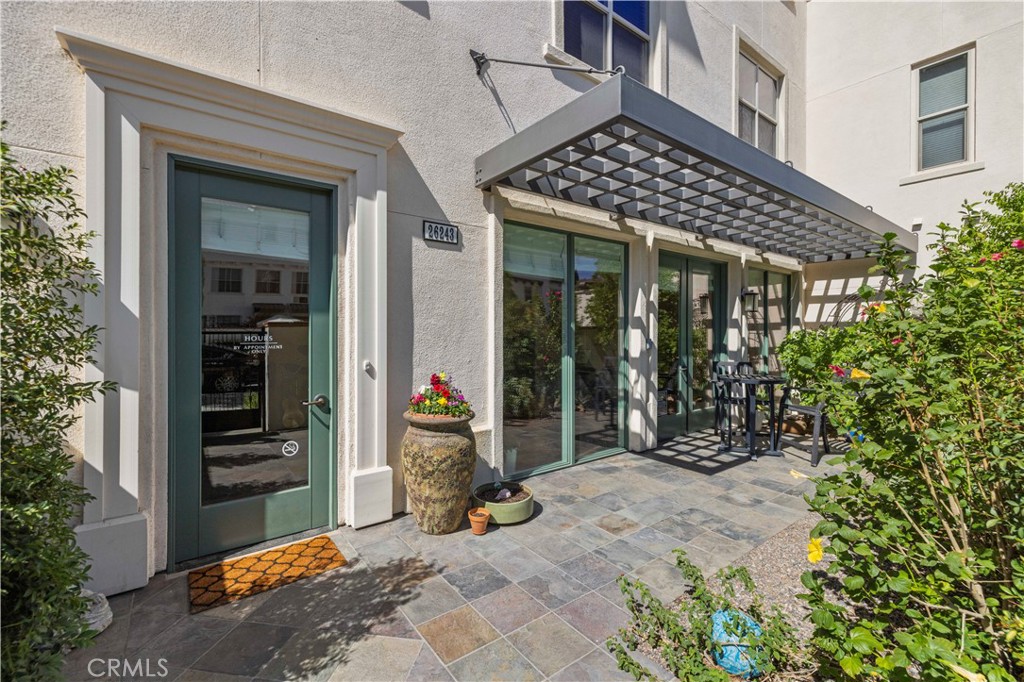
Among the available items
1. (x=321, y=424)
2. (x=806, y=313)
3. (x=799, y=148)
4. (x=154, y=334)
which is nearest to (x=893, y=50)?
(x=799, y=148)

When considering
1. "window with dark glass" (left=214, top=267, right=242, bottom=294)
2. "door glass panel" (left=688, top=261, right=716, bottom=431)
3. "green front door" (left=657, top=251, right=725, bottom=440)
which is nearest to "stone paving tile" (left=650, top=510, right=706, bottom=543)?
"green front door" (left=657, top=251, right=725, bottom=440)

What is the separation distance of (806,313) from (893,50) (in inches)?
181

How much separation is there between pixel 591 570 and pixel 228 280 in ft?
10.6

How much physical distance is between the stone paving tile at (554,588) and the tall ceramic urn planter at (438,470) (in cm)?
88

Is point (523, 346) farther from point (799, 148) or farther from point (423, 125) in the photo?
point (799, 148)

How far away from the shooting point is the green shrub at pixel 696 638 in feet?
6.29

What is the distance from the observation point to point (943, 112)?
274 inches

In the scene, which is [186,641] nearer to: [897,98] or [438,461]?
[438,461]

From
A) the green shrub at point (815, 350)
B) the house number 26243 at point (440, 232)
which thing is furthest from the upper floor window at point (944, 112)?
the house number 26243 at point (440, 232)

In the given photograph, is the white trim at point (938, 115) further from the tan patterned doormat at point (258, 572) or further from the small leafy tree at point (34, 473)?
the small leafy tree at point (34, 473)

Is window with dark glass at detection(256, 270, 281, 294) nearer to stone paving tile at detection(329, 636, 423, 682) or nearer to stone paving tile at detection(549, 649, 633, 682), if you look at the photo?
stone paving tile at detection(329, 636, 423, 682)

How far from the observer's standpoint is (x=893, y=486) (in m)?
1.80

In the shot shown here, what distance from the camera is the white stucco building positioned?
2609 mm

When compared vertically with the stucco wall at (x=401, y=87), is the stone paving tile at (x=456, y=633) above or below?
below
